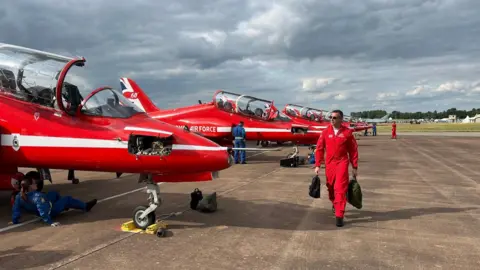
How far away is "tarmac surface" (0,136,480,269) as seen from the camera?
430cm

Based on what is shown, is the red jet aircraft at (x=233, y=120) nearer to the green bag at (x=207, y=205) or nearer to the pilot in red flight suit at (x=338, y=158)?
the green bag at (x=207, y=205)

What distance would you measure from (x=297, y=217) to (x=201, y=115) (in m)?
10.3

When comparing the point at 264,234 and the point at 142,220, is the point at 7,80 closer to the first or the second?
the point at 142,220

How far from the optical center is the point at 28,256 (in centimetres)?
445

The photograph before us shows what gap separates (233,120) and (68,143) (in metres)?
10.8

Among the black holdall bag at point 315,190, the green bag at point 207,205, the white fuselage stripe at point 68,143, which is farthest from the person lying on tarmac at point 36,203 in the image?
the black holdall bag at point 315,190

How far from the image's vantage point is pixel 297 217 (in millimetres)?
6430

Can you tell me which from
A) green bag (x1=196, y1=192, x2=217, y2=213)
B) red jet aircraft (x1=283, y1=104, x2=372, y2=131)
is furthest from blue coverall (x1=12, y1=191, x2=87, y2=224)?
red jet aircraft (x1=283, y1=104, x2=372, y2=131)

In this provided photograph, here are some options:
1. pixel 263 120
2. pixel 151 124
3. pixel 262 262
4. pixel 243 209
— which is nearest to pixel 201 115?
pixel 263 120

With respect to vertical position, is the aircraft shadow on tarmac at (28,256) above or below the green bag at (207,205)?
below

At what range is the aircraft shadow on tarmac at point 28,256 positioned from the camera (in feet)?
13.7

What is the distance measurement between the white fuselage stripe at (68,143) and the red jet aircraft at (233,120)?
9.84 m

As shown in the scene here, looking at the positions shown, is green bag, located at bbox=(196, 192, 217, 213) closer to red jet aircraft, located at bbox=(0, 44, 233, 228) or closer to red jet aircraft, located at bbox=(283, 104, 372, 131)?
red jet aircraft, located at bbox=(0, 44, 233, 228)

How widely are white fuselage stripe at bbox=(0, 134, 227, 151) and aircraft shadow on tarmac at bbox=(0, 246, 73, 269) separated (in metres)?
1.59
